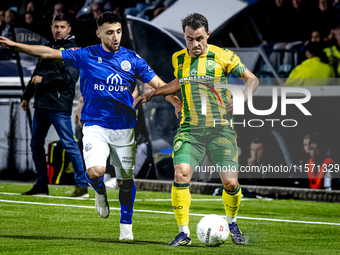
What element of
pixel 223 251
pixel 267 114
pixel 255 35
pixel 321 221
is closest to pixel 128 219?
pixel 223 251

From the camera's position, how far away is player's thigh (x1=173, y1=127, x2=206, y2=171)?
16.6ft

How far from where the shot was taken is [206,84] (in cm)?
533

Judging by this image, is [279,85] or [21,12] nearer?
[279,85]

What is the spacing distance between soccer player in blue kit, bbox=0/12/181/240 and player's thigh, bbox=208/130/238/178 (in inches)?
20.3

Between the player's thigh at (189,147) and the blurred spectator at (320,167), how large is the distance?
187 inches

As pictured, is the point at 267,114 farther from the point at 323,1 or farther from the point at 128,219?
the point at 128,219

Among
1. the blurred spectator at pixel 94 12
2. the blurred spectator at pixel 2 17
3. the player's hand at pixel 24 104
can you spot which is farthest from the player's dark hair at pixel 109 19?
the blurred spectator at pixel 2 17

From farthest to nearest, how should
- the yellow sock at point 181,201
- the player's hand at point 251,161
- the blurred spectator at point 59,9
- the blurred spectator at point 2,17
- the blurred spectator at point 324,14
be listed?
the blurred spectator at point 2,17, the blurred spectator at point 59,9, the player's hand at point 251,161, the blurred spectator at point 324,14, the yellow sock at point 181,201

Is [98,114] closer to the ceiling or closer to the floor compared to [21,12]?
closer to the floor

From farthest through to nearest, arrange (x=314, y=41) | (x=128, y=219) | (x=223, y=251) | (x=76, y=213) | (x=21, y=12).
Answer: (x=21, y=12), (x=314, y=41), (x=76, y=213), (x=128, y=219), (x=223, y=251)

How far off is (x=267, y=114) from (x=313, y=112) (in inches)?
31.7

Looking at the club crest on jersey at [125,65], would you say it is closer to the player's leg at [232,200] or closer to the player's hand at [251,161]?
the player's leg at [232,200]

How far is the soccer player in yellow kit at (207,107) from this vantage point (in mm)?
5152

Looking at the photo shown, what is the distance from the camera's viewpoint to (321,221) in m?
6.89
